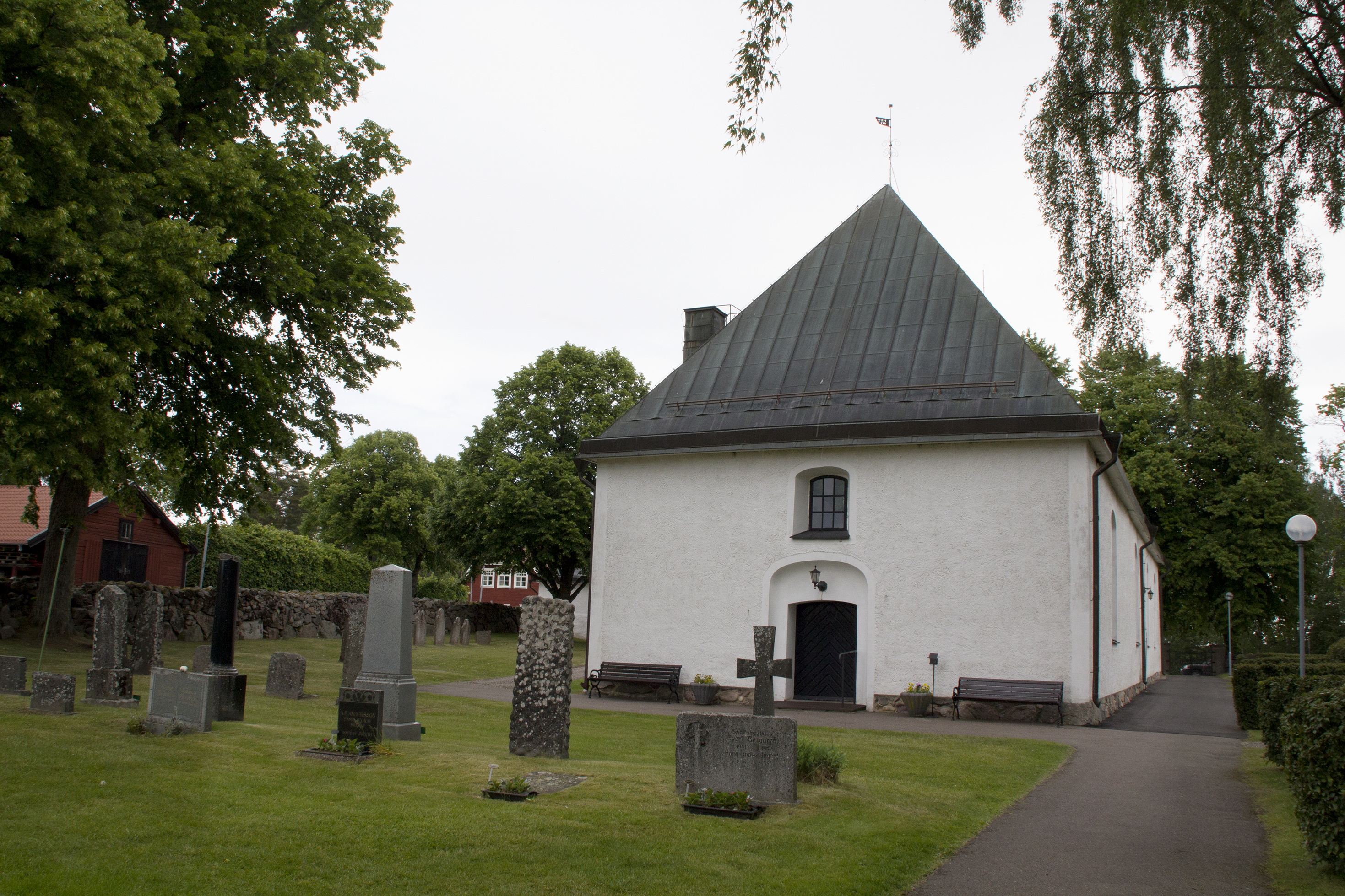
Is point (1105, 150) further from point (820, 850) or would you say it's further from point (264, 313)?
point (264, 313)

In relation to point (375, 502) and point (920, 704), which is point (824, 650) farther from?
point (375, 502)

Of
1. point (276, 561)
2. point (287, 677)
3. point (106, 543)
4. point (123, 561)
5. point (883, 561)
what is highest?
point (106, 543)

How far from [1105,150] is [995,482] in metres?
10.0

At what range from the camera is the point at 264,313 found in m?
19.9

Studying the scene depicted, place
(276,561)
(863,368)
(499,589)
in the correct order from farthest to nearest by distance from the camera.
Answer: (499,589), (276,561), (863,368)

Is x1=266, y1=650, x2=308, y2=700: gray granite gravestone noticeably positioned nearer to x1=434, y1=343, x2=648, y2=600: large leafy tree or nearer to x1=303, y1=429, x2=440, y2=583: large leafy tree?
x1=434, y1=343, x2=648, y2=600: large leafy tree

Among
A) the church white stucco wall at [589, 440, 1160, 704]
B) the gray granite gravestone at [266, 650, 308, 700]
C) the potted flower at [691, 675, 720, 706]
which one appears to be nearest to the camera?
the gray granite gravestone at [266, 650, 308, 700]

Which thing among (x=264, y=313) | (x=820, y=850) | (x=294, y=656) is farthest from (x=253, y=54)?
(x=820, y=850)

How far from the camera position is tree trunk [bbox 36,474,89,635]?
1925 centimetres

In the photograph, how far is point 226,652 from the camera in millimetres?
12562

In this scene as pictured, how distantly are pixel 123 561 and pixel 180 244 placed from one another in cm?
1977

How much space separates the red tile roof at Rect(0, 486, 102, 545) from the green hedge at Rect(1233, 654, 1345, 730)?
25.5m

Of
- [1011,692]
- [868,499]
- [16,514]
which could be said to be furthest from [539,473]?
[1011,692]

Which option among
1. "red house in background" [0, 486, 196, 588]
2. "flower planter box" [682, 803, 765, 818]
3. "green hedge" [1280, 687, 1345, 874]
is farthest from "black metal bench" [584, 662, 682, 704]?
"green hedge" [1280, 687, 1345, 874]
